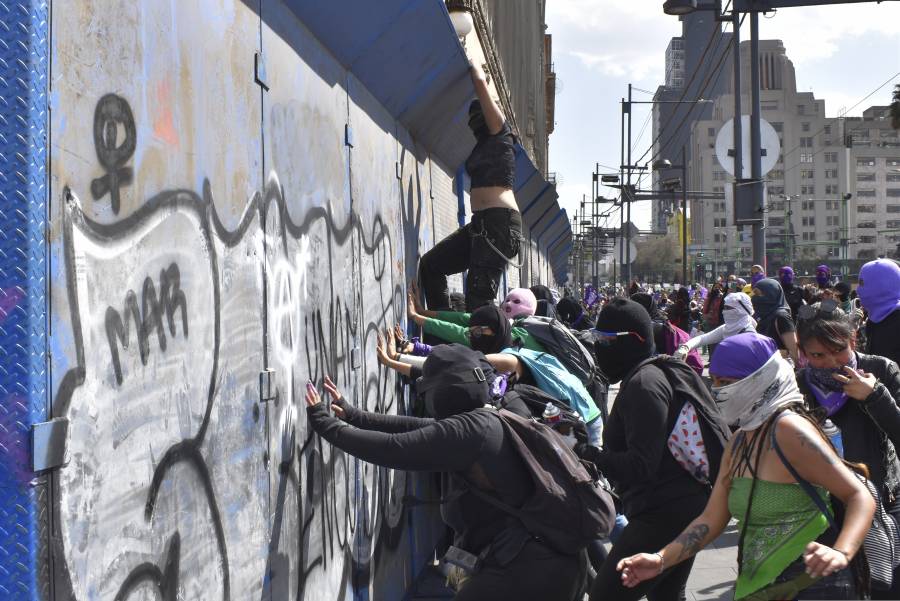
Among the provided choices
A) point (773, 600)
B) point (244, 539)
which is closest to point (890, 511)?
point (773, 600)

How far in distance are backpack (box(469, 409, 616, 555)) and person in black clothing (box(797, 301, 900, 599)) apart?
1073mm

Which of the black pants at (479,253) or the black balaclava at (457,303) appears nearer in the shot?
the black pants at (479,253)

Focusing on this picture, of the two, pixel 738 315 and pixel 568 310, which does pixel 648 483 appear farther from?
pixel 568 310

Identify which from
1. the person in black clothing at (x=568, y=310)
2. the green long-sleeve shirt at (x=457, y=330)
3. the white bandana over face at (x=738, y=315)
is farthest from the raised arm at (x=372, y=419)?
the person in black clothing at (x=568, y=310)

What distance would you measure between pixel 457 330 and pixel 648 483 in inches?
87.7

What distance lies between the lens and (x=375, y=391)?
5.69 m

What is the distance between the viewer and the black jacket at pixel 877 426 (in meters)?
4.09

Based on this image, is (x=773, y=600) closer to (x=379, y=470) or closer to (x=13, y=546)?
(x=13, y=546)

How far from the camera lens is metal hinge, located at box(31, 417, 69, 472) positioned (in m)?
2.03

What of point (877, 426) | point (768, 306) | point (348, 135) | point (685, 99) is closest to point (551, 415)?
point (877, 426)

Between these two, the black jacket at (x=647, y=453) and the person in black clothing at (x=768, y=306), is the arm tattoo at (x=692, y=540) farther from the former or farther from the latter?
the person in black clothing at (x=768, y=306)

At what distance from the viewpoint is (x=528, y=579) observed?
364 centimetres

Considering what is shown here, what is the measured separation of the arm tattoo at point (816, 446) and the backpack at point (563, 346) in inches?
99.6

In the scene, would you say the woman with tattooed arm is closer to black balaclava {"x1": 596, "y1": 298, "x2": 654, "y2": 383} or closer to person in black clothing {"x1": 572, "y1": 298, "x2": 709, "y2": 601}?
person in black clothing {"x1": 572, "y1": 298, "x2": 709, "y2": 601}
